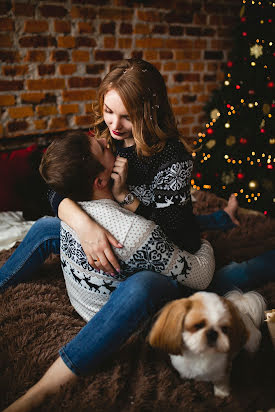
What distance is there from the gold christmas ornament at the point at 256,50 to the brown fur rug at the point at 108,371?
180cm

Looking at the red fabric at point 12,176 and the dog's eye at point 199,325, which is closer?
the dog's eye at point 199,325

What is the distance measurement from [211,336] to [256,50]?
228 centimetres

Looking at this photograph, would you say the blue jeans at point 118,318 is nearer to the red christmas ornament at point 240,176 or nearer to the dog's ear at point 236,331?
the dog's ear at point 236,331

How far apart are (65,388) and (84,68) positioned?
2.08m

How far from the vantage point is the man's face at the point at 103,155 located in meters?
1.13

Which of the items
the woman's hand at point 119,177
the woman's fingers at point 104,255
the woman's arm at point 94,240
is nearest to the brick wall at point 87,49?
the woman's hand at point 119,177

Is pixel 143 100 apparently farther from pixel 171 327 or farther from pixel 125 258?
pixel 171 327

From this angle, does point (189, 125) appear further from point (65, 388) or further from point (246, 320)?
point (65, 388)

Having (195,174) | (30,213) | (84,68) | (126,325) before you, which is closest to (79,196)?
(126,325)

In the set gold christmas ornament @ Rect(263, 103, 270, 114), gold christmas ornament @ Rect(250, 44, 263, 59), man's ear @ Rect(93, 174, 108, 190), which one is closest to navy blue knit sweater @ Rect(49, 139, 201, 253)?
man's ear @ Rect(93, 174, 108, 190)

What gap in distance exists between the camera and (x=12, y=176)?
6.63 feet

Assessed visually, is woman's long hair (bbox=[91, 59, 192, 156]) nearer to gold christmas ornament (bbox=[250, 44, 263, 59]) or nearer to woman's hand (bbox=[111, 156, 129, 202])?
woman's hand (bbox=[111, 156, 129, 202])

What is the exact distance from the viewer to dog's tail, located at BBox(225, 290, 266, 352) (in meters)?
1.04

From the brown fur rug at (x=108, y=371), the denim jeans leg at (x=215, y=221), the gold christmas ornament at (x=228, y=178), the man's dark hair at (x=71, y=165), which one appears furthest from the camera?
the gold christmas ornament at (x=228, y=178)
